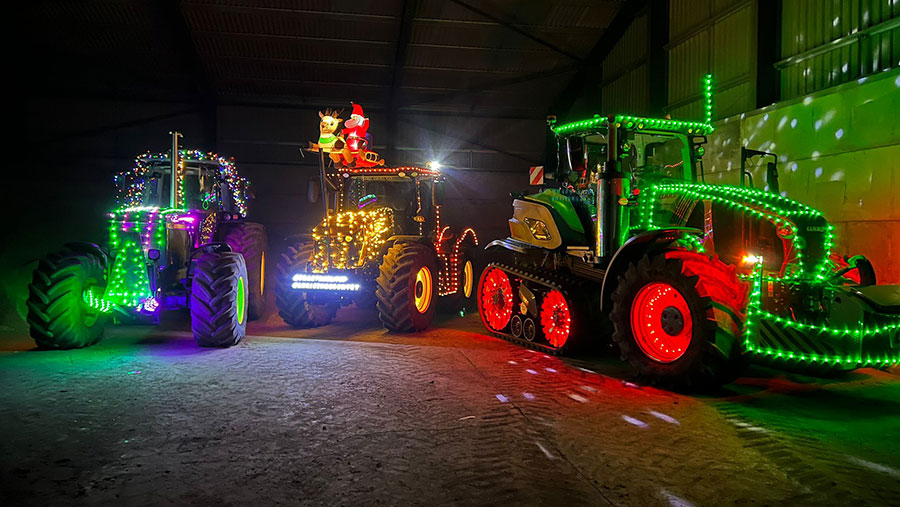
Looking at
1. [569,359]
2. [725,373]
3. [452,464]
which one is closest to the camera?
[452,464]

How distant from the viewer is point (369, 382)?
6113mm

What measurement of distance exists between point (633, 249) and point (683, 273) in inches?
32.4

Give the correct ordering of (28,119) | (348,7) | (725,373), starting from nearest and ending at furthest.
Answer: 1. (725,373)
2. (348,7)
3. (28,119)

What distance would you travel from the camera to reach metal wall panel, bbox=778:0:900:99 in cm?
838

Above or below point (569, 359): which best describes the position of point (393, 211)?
above

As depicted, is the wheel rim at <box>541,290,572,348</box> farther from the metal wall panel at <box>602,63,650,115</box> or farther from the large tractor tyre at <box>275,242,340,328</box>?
the metal wall panel at <box>602,63,650,115</box>

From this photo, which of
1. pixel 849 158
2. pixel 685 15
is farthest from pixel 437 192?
pixel 685 15

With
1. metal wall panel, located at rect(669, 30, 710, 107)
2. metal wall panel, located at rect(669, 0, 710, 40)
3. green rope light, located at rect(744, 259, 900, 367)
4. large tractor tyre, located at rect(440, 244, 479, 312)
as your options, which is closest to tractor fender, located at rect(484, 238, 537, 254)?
large tractor tyre, located at rect(440, 244, 479, 312)

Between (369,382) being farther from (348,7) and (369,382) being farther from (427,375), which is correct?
(348,7)

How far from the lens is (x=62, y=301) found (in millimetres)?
7133

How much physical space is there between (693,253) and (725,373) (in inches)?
45.7

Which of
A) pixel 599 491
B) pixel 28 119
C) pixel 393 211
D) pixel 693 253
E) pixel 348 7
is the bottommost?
pixel 599 491

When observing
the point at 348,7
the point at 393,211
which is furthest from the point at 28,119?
the point at 393,211

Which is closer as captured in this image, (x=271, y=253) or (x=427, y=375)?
(x=427, y=375)
